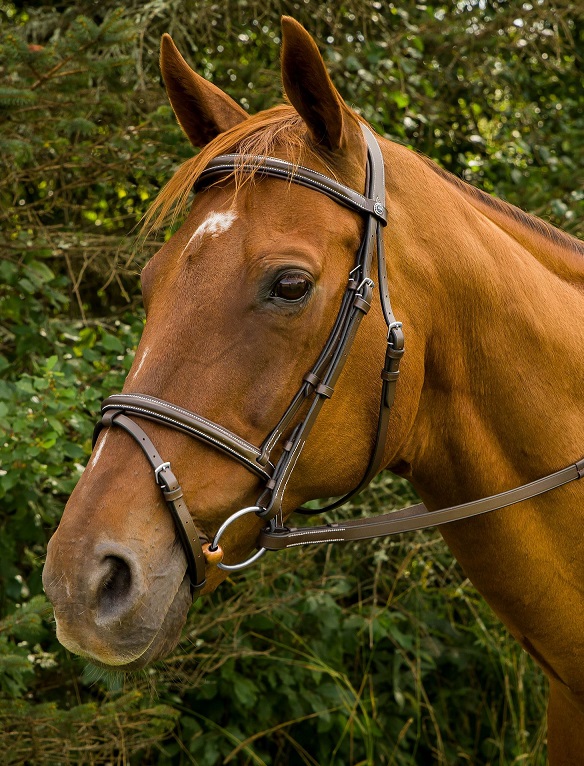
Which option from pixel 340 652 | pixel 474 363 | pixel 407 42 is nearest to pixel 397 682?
pixel 340 652

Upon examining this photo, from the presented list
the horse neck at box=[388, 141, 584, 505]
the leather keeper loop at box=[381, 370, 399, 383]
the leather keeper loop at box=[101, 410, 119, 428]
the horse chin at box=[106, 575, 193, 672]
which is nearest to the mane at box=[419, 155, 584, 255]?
the horse neck at box=[388, 141, 584, 505]

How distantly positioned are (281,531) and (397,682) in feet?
9.36

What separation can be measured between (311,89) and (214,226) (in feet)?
1.33

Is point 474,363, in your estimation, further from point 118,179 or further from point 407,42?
point 407,42

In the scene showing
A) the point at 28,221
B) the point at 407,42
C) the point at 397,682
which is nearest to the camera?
the point at 28,221

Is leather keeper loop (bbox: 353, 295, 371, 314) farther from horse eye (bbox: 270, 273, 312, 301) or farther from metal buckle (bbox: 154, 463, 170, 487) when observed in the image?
metal buckle (bbox: 154, 463, 170, 487)

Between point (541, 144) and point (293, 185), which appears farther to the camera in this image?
point (541, 144)

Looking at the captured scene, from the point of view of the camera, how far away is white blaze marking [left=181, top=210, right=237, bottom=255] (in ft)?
5.99

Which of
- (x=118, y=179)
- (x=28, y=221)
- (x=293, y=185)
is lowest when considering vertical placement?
(x=28, y=221)

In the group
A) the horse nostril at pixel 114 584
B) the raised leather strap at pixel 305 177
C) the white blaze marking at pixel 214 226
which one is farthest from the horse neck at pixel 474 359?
the horse nostril at pixel 114 584

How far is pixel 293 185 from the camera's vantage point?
1905 millimetres

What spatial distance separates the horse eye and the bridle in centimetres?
12

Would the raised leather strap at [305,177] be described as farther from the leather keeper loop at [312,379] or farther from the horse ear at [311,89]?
the leather keeper loop at [312,379]

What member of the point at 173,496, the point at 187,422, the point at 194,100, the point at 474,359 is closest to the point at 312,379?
the point at 187,422
